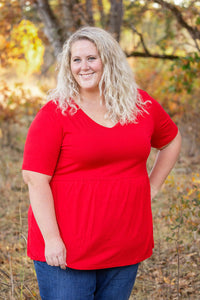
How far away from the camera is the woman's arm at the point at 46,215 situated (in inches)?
74.9

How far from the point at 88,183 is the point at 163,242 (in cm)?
270

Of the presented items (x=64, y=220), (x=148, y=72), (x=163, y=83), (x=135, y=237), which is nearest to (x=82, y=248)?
(x=64, y=220)

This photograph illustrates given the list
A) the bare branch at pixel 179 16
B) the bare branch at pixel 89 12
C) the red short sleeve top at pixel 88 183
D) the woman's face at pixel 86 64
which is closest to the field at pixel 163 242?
the red short sleeve top at pixel 88 183

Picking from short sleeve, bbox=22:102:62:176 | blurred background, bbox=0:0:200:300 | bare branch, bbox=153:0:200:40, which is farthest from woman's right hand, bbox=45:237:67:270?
bare branch, bbox=153:0:200:40

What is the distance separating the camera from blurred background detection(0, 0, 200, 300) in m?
3.48

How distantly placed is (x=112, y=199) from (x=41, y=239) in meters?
0.41

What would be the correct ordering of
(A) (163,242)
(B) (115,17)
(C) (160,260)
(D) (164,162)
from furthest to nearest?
(B) (115,17), (A) (163,242), (C) (160,260), (D) (164,162)

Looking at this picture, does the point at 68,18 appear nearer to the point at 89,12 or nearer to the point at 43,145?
the point at 89,12

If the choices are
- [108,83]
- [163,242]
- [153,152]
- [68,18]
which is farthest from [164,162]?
[68,18]

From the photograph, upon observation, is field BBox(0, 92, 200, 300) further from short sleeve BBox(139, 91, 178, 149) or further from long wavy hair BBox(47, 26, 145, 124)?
long wavy hair BBox(47, 26, 145, 124)

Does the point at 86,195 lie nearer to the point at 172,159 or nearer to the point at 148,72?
the point at 172,159

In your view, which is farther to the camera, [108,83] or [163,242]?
[163,242]

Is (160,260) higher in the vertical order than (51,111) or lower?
lower

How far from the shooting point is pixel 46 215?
191cm
